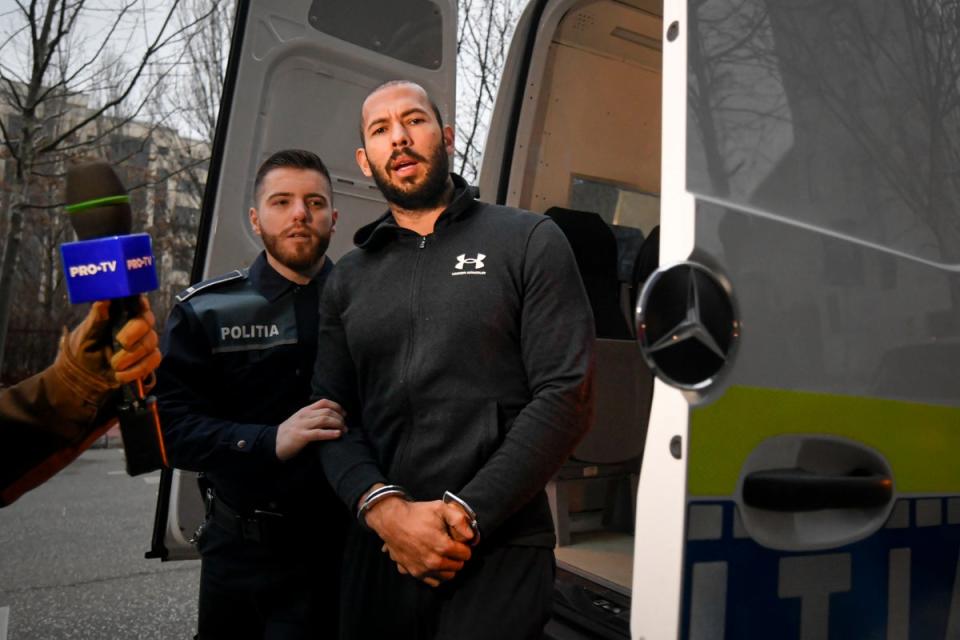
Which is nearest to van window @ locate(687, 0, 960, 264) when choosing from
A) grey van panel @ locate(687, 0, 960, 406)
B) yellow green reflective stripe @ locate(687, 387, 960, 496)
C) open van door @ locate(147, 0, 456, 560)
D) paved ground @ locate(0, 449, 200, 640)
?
grey van panel @ locate(687, 0, 960, 406)

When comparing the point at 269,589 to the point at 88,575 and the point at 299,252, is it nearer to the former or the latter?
the point at 299,252

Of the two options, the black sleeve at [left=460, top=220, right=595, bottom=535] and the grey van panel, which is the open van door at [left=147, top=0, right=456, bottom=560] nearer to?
the black sleeve at [left=460, top=220, right=595, bottom=535]

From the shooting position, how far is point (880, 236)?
1.39 metres

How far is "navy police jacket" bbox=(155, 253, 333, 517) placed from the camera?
1811 millimetres

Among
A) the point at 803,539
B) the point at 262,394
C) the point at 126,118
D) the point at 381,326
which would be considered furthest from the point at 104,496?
the point at 803,539

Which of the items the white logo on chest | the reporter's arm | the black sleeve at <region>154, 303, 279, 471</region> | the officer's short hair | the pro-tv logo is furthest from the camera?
the officer's short hair

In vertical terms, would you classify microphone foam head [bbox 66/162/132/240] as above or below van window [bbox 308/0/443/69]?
below

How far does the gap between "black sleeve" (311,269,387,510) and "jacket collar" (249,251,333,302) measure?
0.28 metres

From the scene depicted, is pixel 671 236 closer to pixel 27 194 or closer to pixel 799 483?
pixel 799 483

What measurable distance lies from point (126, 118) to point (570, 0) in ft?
19.5

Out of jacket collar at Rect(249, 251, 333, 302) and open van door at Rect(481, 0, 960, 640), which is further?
jacket collar at Rect(249, 251, 333, 302)

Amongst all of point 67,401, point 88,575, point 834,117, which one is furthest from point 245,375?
point 88,575

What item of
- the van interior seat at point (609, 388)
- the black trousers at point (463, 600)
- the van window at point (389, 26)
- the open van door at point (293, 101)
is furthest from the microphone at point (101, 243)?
the van interior seat at point (609, 388)

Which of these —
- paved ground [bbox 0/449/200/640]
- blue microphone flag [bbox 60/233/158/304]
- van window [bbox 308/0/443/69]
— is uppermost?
van window [bbox 308/0/443/69]
